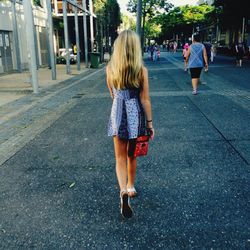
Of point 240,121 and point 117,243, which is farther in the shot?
point 240,121

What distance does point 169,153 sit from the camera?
16.4 ft

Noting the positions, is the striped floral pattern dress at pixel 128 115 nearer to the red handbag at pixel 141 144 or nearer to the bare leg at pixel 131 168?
the red handbag at pixel 141 144

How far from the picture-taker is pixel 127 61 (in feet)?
9.34

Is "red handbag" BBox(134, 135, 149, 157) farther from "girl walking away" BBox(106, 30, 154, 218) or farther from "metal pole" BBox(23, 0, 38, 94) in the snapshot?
"metal pole" BBox(23, 0, 38, 94)

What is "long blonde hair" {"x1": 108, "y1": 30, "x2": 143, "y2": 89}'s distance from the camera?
9.33 feet

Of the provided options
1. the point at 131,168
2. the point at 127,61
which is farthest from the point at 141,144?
the point at 127,61

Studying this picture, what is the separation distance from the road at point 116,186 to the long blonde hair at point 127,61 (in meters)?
1.34

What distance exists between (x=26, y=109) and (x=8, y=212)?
19.5 feet

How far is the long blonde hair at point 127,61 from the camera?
2.84 meters

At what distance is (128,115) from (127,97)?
0.55 feet

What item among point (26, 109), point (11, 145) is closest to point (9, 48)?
point (26, 109)

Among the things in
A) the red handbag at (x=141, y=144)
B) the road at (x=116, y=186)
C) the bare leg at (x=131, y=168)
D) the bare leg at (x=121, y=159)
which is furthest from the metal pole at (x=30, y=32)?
the red handbag at (x=141, y=144)

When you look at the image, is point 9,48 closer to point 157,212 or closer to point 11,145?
point 11,145

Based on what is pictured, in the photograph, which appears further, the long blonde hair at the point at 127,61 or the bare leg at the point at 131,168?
the bare leg at the point at 131,168
